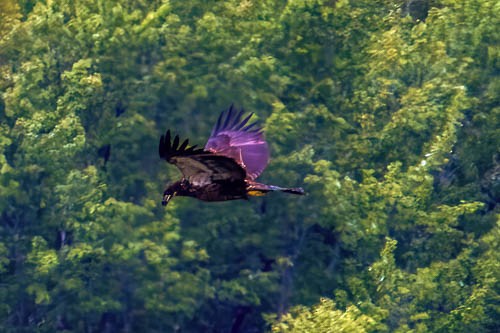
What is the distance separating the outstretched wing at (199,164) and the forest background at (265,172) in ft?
53.8

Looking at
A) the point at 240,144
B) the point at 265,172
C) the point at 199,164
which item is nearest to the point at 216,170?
the point at 199,164

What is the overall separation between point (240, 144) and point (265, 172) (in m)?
15.3

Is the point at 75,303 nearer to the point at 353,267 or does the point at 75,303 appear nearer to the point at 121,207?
Answer: the point at 121,207

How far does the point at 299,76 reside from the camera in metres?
32.6

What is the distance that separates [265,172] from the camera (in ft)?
99.5

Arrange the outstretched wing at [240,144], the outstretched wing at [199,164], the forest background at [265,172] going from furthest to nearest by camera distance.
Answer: the forest background at [265,172]
the outstretched wing at [240,144]
the outstretched wing at [199,164]

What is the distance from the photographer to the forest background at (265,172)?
30312 mm

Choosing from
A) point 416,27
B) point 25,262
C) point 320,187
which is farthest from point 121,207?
point 416,27

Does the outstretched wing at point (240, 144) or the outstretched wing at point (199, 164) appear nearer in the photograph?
the outstretched wing at point (199, 164)

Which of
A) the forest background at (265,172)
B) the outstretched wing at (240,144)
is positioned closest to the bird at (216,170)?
the outstretched wing at (240,144)

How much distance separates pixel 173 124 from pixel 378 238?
5.75 m

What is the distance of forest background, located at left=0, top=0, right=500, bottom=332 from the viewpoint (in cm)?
3031

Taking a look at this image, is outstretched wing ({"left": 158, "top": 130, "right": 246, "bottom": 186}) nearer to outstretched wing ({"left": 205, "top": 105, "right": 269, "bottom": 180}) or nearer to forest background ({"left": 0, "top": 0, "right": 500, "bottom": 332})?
outstretched wing ({"left": 205, "top": 105, "right": 269, "bottom": 180})

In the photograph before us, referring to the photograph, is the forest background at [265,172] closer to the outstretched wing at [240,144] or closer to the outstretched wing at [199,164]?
the outstretched wing at [240,144]
